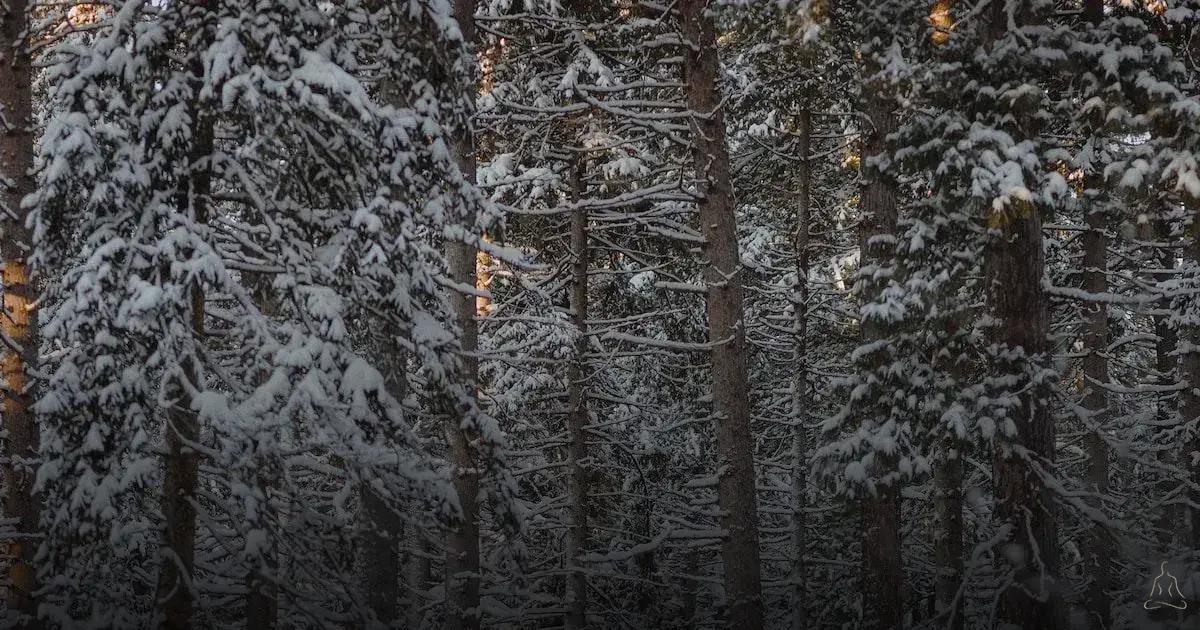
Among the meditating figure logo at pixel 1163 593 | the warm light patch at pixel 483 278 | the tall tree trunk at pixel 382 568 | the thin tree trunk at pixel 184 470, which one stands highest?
the warm light patch at pixel 483 278

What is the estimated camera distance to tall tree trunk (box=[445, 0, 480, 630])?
9430 mm

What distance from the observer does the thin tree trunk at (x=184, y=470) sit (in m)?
6.20


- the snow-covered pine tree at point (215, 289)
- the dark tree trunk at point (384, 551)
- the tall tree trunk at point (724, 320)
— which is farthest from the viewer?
the tall tree trunk at point (724, 320)

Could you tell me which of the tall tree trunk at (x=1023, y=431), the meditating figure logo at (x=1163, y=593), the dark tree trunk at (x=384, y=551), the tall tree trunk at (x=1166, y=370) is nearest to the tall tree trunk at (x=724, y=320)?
the tall tree trunk at (x=1023, y=431)

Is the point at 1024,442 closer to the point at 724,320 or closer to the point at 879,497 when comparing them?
the point at 879,497

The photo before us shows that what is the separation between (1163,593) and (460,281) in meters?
9.21

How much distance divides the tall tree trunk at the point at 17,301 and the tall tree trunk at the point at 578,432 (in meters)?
7.03

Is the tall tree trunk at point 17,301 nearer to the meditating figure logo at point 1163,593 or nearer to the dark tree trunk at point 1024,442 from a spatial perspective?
the dark tree trunk at point 1024,442

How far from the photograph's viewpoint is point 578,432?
13.0m

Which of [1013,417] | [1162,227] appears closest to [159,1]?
[1013,417]

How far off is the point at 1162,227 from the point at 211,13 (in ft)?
52.9

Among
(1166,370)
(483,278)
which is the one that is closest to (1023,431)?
(483,278)

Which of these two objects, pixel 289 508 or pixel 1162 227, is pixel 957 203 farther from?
pixel 1162 227

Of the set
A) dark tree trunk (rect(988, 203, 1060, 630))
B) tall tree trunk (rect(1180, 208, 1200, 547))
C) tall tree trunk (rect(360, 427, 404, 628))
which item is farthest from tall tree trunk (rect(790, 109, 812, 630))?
tall tree trunk (rect(360, 427, 404, 628))
